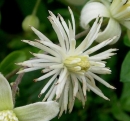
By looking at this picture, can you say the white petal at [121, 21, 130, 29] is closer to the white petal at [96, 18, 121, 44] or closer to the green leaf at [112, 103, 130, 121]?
the white petal at [96, 18, 121, 44]

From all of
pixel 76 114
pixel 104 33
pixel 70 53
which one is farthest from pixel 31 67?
pixel 76 114

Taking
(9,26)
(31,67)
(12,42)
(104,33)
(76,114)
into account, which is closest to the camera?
(31,67)

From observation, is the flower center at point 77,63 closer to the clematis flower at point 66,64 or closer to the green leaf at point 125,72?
the clematis flower at point 66,64

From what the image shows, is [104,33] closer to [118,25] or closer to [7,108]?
[118,25]

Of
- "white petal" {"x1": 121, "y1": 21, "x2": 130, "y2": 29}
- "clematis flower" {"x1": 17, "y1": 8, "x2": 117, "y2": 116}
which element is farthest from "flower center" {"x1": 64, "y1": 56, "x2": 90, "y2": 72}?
"white petal" {"x1": 121, "y1": 21, "x2": 130, "y2": 29}

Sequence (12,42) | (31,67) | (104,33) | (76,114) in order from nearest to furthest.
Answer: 1. (31,67)
2. (104,33)
3. (76,114)
4. (12,42)

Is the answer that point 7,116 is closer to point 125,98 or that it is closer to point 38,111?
point 38,111

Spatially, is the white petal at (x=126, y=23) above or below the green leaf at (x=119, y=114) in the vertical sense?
above

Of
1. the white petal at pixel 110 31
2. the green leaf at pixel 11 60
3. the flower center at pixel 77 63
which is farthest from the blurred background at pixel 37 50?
the flower center at pixel 77 63
